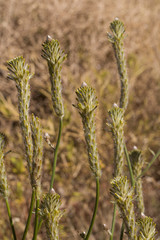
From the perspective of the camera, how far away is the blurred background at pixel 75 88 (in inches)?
87.2

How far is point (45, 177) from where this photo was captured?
223 cm

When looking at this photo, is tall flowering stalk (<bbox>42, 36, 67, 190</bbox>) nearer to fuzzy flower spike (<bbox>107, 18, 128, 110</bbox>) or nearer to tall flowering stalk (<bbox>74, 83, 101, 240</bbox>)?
tall flowering stalk (<bbox>74, 83, 101, 240</bbox>)

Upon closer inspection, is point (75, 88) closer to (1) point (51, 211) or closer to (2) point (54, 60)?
→ (2) point (54, 60)

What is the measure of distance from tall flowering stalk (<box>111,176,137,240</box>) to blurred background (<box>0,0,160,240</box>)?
137 cm

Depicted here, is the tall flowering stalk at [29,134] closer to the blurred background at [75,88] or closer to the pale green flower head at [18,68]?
the pale green flower head at [18,68]

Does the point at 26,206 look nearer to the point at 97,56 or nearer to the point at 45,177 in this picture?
the point at 45,177

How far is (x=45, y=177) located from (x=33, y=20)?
1.23m

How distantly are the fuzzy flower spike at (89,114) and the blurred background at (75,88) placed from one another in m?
1.31

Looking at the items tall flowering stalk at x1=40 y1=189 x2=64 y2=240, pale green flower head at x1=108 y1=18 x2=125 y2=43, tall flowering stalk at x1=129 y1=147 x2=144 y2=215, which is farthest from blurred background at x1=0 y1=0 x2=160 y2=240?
tall flowering stalk at x1=40 y1=189 x2=64 y2=240

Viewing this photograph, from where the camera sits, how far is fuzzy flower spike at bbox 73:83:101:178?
76 centimetres

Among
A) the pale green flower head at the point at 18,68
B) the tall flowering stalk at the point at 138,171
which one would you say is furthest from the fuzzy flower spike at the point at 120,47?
the pale green flower head at the point at 18,68

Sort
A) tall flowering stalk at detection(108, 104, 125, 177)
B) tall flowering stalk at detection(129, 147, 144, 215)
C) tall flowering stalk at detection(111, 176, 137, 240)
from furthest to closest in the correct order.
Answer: tall flowering stalk at detection(129, 147, 144, 215) → tall flowering stalk at detection(108, 104, 125, 177) → tall flowering stalk at detection(111, 176, 137, 240)

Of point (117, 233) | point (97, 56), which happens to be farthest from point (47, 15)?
point (117, 233)

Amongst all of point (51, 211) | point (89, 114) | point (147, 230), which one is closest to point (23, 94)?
point (89, 114)
